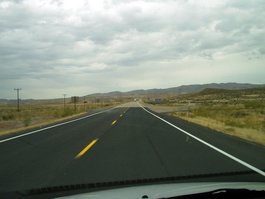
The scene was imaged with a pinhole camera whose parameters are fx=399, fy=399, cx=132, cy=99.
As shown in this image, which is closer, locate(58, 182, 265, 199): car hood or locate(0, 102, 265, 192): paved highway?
locate(58, 182, 265, 199): car hood

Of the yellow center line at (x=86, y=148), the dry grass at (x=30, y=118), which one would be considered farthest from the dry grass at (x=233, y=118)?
the dry grass at (x=30, y=118)

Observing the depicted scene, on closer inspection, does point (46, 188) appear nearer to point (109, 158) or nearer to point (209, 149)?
point (109, 158)

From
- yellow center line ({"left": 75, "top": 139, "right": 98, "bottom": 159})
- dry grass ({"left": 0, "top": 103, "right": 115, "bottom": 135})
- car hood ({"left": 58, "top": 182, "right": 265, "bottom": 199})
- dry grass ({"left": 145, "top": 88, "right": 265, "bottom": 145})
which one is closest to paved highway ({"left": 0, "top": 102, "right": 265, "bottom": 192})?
yellow center line ({"left": 75, "top": 139, "right": 98, "bottom": 159})

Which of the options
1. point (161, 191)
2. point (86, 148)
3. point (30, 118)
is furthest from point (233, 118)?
point (161, 191)

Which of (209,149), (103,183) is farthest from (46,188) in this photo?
(209,149)

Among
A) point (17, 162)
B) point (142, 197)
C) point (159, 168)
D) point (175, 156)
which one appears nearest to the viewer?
point (142, 197)

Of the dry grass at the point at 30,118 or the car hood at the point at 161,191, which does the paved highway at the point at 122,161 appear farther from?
the dry grass at the point at 30,118

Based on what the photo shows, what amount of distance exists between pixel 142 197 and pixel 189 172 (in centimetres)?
437

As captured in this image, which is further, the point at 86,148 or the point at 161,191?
the point at 86,148

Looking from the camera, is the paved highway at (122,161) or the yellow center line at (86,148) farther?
the yellow center line at (86,148)

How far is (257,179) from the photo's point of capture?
8.44m

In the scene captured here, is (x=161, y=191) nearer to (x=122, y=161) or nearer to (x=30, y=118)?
(x=122, y=161)

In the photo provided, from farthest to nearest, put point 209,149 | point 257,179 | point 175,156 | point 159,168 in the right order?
point 209,149 → point 175,156 → point 159,168 → point 257,179

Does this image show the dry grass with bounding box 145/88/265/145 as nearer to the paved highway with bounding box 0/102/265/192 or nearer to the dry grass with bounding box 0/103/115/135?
the paved highway with bounding box 0/102/265/192
